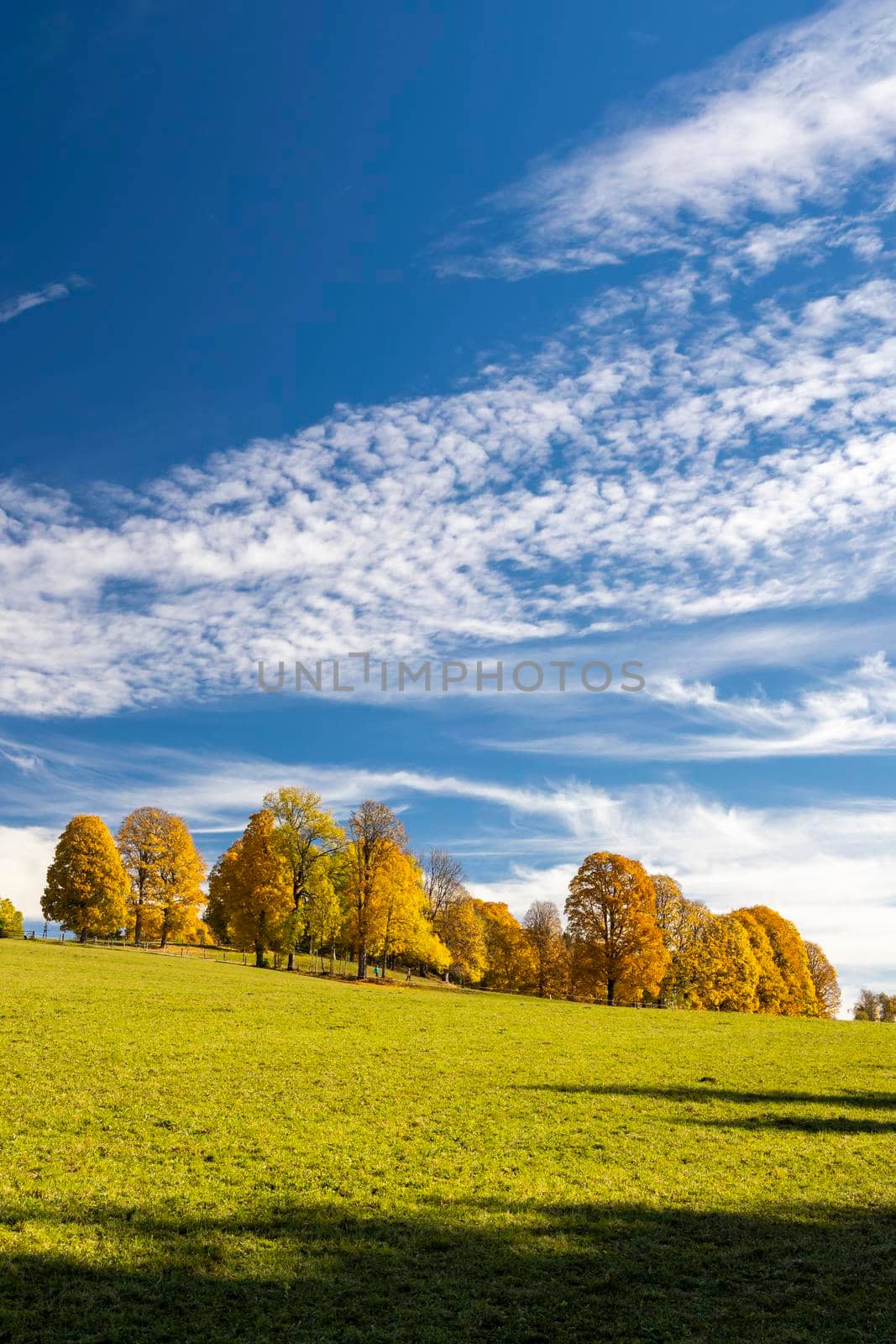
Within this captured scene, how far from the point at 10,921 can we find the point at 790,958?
89786 mm

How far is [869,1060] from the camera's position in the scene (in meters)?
33.1

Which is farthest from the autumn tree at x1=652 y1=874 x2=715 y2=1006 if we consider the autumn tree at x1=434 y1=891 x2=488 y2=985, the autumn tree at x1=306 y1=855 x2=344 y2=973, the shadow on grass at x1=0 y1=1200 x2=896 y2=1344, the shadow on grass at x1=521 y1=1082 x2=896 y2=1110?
the shadow on grass at x1=0 y1=1200 x2=896 y2=1344

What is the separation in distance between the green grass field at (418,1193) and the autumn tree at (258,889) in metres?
37.7

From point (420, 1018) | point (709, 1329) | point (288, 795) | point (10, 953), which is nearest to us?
point (709, 1329)

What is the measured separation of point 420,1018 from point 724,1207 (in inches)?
941

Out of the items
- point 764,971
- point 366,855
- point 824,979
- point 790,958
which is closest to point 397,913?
point 366,855

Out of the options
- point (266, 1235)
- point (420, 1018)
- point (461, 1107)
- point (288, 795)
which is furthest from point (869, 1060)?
point (288, 795)

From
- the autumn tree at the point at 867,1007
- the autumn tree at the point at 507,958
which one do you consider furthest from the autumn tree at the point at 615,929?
the autumn tree at the point at 867,1007

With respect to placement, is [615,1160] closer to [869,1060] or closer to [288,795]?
[869,1060]

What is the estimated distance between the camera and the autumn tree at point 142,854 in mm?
75000

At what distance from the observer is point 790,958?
102 metres

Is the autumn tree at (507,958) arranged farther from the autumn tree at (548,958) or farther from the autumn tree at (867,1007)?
the autumn tree at (867,1007)

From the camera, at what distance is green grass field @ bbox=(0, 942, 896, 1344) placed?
30.5 feet

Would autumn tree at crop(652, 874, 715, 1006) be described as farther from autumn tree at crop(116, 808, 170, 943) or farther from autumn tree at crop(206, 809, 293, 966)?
autumn tree at crop(116, 808, 170, 943)
